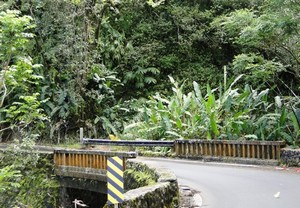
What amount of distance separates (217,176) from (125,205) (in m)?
5.34

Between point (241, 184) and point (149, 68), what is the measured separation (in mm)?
15865

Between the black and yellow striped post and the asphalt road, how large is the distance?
268cm

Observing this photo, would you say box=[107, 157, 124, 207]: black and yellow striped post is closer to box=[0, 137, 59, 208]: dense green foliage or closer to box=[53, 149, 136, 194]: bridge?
box=[53, 149, 136, 194]: bridge

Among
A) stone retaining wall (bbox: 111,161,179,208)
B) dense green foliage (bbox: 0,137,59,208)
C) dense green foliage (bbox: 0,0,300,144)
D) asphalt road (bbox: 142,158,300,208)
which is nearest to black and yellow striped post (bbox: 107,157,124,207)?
stone retaining wall (bbox: 111,161,179,208)

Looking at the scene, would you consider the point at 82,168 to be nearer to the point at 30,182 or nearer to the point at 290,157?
the point at 30,182

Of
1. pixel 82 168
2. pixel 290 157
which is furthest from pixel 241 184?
pixel 82 168

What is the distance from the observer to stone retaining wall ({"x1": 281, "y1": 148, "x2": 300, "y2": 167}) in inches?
433

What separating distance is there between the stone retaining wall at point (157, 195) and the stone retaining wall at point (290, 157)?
4911 mm

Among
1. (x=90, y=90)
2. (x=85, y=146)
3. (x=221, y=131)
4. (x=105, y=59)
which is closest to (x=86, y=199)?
(x=85, y=146)

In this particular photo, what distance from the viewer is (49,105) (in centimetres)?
2005

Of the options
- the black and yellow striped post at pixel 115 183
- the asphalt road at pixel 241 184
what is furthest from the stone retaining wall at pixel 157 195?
the asphalt road at pixel 241 184

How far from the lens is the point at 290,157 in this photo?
11172mm

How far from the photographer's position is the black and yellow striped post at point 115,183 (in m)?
5.20

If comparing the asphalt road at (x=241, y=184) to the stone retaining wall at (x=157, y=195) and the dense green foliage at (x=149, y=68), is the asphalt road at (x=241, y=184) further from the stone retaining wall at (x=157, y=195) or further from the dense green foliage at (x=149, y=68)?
the dense green foliage at (x=149, y=68)
